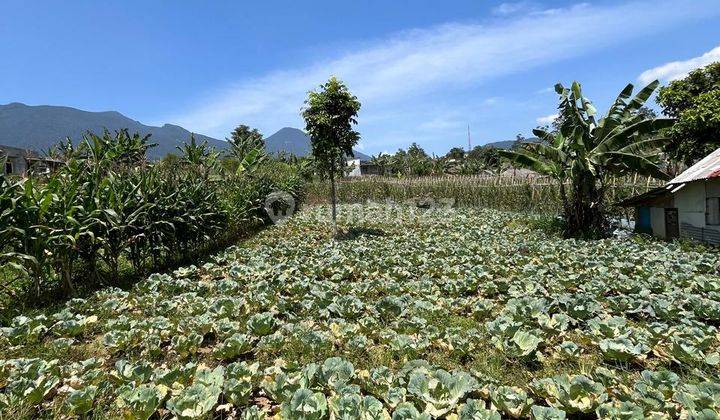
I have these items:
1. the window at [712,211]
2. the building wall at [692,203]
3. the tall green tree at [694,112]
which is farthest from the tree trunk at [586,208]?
the tall green tree at [694,112]

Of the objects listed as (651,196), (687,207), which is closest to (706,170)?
(687,207)

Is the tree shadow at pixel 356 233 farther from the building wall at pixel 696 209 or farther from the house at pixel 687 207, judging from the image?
the building wall at pixel 696 209

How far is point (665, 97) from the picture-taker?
16.7m

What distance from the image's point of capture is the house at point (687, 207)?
8328mm

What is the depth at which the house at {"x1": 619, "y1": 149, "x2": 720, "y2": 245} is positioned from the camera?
833cm

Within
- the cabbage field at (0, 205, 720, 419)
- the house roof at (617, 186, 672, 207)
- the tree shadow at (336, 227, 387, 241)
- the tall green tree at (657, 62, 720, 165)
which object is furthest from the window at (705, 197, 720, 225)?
the tree shadow at (336, 227, 387, 241)

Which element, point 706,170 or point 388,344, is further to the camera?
point 706,170

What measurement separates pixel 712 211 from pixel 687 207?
631 mm

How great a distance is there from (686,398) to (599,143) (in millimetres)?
9825

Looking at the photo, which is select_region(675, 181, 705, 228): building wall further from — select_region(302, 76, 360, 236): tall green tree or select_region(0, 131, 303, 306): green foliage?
select_region(0, 131, 303, 306): green foliage

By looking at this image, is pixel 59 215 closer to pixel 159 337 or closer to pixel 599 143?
pixel 159 337

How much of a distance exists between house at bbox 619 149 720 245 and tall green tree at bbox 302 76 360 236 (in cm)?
758

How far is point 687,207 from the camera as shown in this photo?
29.7ft

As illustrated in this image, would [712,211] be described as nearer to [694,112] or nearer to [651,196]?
[651,196]
